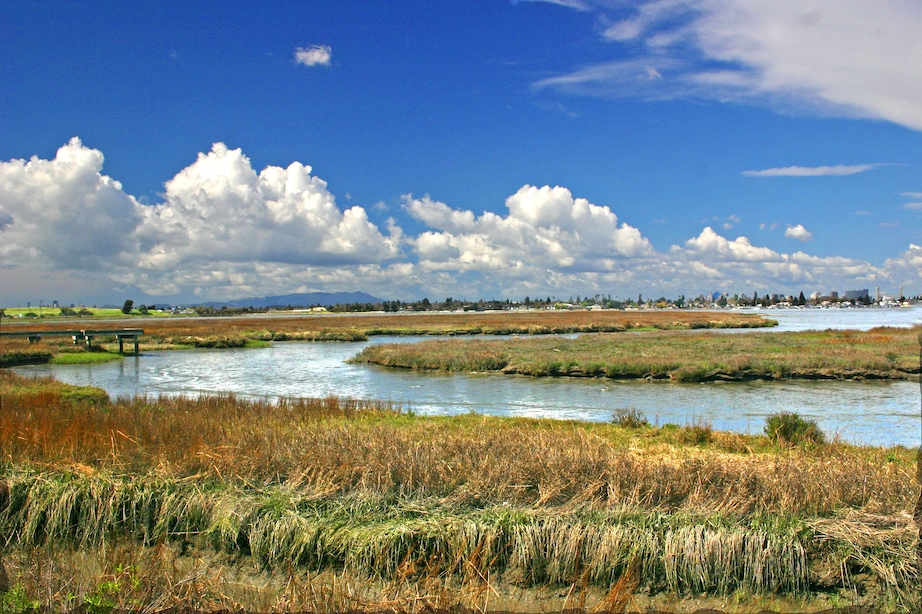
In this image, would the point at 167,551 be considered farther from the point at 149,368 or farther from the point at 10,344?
the point at 10,344

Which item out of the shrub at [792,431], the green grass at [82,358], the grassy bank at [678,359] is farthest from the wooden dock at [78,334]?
the shrub at [792,431]

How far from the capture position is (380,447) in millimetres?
10125

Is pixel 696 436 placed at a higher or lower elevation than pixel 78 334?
lower

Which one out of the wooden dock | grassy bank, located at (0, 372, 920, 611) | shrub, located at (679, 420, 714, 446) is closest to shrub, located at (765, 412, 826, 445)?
shrub, located at (679, 420, 714, 446)

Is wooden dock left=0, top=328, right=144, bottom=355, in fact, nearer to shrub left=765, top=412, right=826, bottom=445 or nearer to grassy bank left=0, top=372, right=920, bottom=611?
grassy bank left=0, top=372, right=920, bottom=611

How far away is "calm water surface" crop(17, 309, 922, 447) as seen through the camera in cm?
1976

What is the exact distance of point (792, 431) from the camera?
45.9 ft

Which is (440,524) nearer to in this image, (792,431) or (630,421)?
(792,431)

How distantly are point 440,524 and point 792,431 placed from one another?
394 inches

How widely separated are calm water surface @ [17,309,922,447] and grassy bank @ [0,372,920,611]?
831 cm

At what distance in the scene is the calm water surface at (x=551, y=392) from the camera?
64.8 ft

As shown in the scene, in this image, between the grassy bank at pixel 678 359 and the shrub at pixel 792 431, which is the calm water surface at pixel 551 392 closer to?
the grassy bank at pixel 678 359

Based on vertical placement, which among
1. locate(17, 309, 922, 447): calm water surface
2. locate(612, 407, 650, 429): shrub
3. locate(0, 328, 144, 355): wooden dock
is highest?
locate(0, 328, 144, 355): wooden dock

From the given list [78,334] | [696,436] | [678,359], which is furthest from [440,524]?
[78,334]
